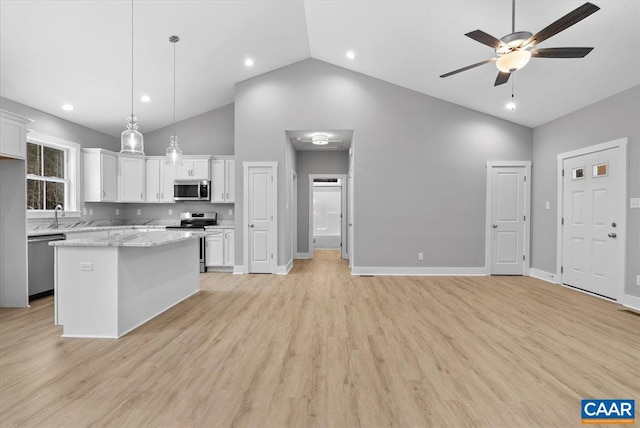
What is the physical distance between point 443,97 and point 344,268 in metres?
3.89

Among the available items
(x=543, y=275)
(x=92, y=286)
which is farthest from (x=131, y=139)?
(x=543, y=275)

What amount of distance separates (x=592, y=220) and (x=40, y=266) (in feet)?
25.9

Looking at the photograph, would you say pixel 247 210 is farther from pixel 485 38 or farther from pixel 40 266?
pixel 485 38

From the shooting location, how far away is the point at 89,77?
454 centimetres

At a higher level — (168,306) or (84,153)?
(84,153)

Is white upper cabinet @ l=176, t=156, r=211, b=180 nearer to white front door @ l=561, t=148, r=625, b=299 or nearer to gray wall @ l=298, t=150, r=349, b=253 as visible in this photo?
gray wall @ l=298, t=150, r=349, b=253

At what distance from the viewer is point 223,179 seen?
6.36 metres

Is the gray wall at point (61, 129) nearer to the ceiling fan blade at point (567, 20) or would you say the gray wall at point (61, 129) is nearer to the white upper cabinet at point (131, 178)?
the white upper cabinet at point (131, 178)

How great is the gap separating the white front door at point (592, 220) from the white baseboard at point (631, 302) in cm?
17

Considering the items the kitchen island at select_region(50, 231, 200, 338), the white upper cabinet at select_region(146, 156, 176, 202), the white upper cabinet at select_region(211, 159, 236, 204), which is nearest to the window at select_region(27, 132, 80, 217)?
the white upper cabinet at select_region(146, 156, 176, 202)

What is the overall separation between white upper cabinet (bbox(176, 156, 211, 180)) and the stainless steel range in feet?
2.83

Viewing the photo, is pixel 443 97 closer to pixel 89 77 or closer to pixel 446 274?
pixel 446 274

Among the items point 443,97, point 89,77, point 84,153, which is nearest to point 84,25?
point 89,77

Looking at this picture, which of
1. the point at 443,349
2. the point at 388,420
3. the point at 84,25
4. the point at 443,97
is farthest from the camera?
the point at 443,97
